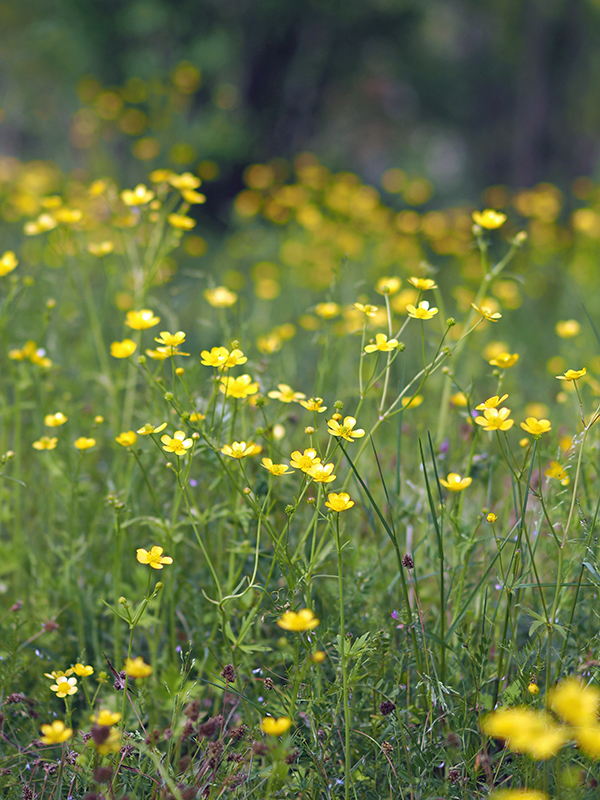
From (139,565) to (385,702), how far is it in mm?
833

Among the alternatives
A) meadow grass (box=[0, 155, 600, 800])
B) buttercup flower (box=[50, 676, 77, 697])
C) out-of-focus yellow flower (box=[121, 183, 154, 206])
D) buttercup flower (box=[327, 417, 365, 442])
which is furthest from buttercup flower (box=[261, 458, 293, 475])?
out-of-focus yellow flower (box=[121, 183, 154, 206])

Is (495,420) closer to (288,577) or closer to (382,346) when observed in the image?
(382,346)

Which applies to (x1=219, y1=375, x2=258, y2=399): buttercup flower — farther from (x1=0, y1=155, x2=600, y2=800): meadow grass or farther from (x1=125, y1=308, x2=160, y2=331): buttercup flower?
(x1=125, y1=308, x2=160, y2=331): buttercup flower

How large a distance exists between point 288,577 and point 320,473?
219 millimetres

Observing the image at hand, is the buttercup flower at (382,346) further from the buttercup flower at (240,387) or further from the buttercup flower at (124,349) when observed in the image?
the buttercup flower at (124,349)

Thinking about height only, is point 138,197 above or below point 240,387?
above

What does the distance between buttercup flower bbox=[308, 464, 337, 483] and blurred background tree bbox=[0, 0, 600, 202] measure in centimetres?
478

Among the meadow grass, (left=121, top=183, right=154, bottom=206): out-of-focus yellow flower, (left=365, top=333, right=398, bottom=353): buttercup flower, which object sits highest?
(left=121, top=183, right=154, bottom=206): out-of-focus yellow flower

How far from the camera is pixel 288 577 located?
4.14ft

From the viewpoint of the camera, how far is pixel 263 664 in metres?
1.55

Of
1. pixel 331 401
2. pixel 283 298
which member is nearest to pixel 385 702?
pixel 331 401

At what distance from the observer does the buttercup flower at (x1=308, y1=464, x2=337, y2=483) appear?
123cm

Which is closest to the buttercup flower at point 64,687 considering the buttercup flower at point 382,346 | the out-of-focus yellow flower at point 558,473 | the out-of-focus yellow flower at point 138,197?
the buttercup flower at point 382,346

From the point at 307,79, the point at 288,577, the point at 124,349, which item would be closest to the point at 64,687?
the point at 288,577
